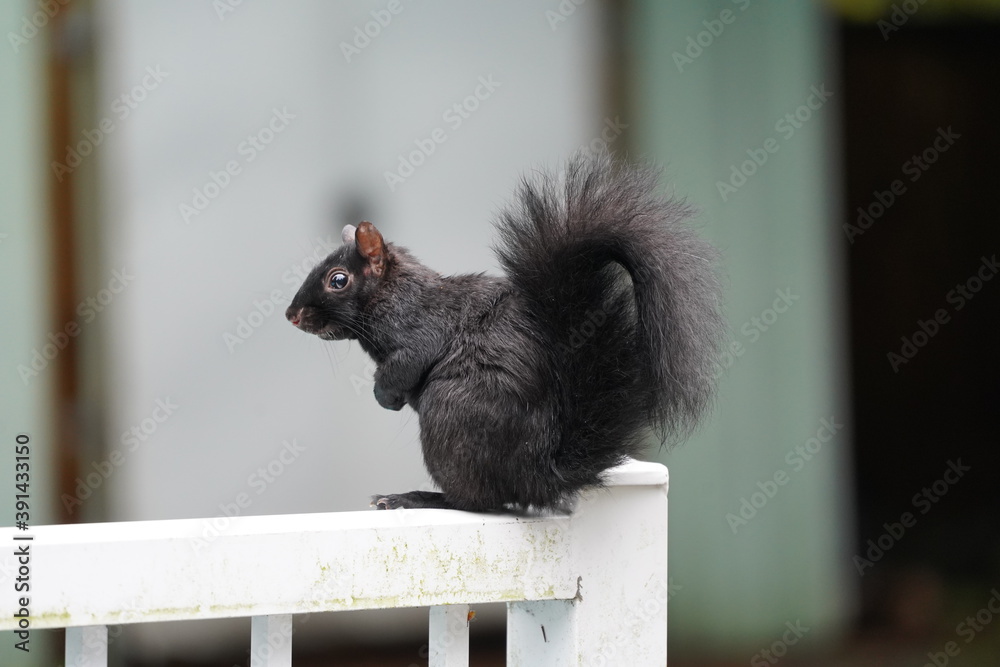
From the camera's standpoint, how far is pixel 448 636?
983mm

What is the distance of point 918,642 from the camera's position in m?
3.07

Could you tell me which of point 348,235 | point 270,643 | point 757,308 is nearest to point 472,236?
point 757,308

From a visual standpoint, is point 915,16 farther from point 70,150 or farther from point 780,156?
point 70,150

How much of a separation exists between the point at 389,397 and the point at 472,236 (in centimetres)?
142

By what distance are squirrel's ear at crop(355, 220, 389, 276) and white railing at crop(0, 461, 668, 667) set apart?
0.42 meters

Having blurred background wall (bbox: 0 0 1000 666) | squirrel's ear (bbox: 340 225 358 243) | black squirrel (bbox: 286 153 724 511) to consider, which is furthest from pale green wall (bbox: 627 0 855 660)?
black squirrel (bbox: 286 153 724 511)

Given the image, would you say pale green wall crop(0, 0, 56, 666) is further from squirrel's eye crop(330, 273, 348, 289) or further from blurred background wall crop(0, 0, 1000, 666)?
squirrel's eye crop(330, 273, 348, 289)

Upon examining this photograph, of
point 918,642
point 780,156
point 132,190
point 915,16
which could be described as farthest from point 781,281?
point 132,190

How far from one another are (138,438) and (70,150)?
68cm

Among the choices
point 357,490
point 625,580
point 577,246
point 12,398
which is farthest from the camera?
point 357,490

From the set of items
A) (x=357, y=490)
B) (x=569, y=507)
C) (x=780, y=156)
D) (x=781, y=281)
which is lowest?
(x=569, y=507)

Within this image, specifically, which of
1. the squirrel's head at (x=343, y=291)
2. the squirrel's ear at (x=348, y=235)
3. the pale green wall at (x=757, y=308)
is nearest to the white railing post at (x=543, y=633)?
the squirrel's head at (x=343, y=291)

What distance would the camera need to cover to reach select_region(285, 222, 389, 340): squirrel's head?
Result: 140 centimetres

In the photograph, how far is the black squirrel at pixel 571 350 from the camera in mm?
1149
